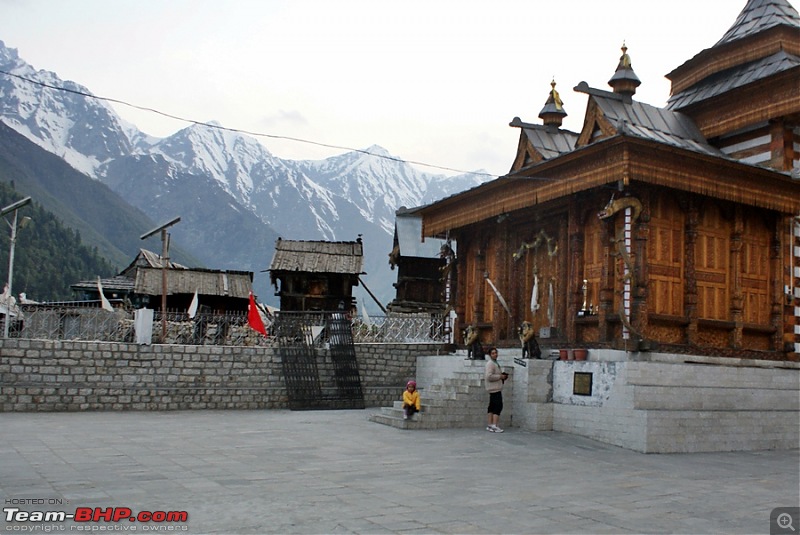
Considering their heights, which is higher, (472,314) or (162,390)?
(472,314)

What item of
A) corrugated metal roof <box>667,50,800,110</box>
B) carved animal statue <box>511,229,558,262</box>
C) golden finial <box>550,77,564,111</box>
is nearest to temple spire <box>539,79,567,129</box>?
golden finial <box>550,77,564,111</box>

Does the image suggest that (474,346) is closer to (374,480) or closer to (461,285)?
(461,285)

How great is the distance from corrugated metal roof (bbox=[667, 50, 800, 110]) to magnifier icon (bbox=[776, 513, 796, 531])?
11.8 metres

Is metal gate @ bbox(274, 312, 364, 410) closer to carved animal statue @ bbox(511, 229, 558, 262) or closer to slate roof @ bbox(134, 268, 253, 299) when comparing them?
carved animal statue @ bbox(511, 229, 558, 262)

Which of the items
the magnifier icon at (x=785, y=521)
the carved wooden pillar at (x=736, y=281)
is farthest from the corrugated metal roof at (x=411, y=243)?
the magnifier icon at (x=785, y=521)

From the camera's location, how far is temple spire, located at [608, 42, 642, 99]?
58.4ft

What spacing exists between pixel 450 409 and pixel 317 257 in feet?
80.5

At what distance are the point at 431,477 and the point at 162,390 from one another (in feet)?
35.9

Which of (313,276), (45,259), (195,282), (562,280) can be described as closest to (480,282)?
(562,280)

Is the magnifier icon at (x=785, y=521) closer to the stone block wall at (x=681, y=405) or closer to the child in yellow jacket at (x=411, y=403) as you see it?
the stone block wall at (x=681, y=405)

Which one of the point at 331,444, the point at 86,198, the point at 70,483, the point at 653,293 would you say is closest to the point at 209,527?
the point at 70,483

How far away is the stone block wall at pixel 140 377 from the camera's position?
1736 centimetres

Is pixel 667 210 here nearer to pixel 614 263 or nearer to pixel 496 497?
pixel 614 263

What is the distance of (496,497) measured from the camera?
8648 mm
